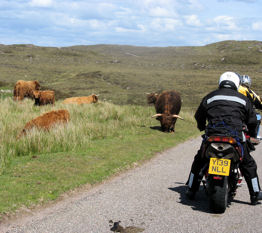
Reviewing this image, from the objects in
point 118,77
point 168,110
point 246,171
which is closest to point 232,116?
point 246,171

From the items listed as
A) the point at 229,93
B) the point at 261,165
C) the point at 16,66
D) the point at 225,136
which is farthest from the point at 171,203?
the point at 16,66

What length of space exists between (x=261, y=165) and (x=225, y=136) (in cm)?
471

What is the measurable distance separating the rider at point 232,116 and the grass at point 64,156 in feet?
8.33

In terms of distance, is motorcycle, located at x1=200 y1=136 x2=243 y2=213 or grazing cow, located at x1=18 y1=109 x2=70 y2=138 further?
grazing cow, located at x1=18 y1=109 x2=70 y2=138

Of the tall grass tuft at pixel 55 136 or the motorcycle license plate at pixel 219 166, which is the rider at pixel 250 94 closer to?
the motorcycle license plate at pixel 219 166

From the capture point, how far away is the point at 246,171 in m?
5.96

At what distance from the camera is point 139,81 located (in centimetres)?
5556

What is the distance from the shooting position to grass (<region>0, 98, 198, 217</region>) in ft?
21.8

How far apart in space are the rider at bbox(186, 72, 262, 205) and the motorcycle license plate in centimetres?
40

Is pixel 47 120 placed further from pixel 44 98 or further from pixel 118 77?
pixel 118 77

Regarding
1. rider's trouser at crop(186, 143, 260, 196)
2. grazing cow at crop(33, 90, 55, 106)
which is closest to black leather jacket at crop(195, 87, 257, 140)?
rider's trouser at crop(186, 143, 260, 196)

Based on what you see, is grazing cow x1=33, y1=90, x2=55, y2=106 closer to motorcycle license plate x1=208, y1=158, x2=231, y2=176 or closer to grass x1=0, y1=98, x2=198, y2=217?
grass x1=0, y1=98, x2=198, y2=217

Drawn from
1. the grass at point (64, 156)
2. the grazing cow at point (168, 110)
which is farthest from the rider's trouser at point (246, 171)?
the grazing cow at point (168, 110)

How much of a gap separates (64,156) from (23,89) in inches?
613
